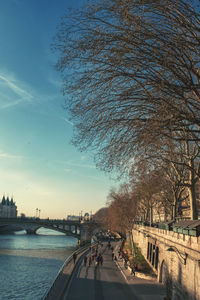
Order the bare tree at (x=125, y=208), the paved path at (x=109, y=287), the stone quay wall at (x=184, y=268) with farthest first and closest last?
the bare tree at (x=125, y=208)
the paved path at (x=109, y=287)
the stone quay wall at (x=184, y=268)

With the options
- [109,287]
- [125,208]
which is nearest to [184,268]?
[109,287]

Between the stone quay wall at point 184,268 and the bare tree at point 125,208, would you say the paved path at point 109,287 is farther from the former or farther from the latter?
the bare tree at point 125,208

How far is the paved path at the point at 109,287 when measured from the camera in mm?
20555

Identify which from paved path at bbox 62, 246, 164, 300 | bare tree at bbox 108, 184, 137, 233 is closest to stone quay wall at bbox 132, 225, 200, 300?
paved path at bbox 62, 246, 164, 300

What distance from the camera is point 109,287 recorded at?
23844 mm

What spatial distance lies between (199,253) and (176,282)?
17.9 ft

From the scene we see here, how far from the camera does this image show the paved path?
20.6 metres

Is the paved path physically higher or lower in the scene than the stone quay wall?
lower

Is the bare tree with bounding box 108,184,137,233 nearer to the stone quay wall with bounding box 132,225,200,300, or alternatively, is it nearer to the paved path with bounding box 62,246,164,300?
the paved path with bounding box 62,246,164,300

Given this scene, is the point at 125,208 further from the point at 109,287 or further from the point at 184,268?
the point at 184,268

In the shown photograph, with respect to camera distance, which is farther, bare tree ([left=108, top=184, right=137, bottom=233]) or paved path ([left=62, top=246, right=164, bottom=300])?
bare tree ([left=108, top=184, right=137, bottom=233])

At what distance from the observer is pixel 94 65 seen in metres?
10.1

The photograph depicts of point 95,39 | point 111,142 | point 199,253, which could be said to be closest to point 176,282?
point 199,253

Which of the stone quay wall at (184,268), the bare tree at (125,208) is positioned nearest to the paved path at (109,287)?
the stone quay wall at (184,268)
